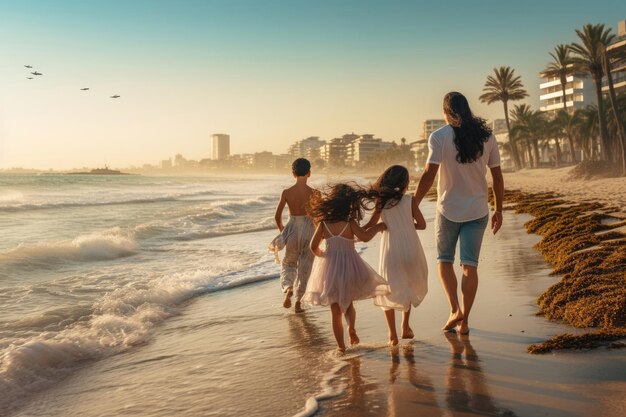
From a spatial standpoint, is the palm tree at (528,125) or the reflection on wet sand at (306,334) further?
the palm tree at (528,125)

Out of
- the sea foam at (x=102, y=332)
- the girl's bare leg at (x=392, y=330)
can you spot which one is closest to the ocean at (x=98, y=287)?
the sea foam at (x=102, y=332)

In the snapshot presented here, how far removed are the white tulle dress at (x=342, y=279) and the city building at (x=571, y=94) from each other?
121363mm

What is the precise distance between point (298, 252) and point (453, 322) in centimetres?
236

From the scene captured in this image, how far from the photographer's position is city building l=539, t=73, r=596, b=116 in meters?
120

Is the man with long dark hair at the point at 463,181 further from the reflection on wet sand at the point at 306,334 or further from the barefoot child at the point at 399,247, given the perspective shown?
the reflection on wet sand at the point at 306,334

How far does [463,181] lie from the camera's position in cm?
487

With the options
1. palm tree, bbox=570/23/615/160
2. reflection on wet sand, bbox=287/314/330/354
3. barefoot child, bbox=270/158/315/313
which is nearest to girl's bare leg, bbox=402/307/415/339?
reflection on wet sand, bbox=287/314/330/354

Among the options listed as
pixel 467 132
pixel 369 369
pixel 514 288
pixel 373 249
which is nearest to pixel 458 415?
pixel 369 369

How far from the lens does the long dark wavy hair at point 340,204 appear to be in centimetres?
497

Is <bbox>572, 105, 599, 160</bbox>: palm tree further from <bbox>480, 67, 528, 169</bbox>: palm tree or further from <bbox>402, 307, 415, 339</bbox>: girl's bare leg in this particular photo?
<bbox>402, 307, 415, 339</bbox>: girl's bare leg

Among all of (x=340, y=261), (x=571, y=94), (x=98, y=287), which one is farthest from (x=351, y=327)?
(x=571, y=94)

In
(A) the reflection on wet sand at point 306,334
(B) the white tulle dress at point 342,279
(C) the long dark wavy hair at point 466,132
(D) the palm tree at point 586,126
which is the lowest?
(A) the reflection on wet sand at point 306,334

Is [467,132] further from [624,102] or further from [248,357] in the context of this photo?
[624,102]

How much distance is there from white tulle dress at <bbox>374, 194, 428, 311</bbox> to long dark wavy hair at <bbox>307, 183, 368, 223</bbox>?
0.25 m
